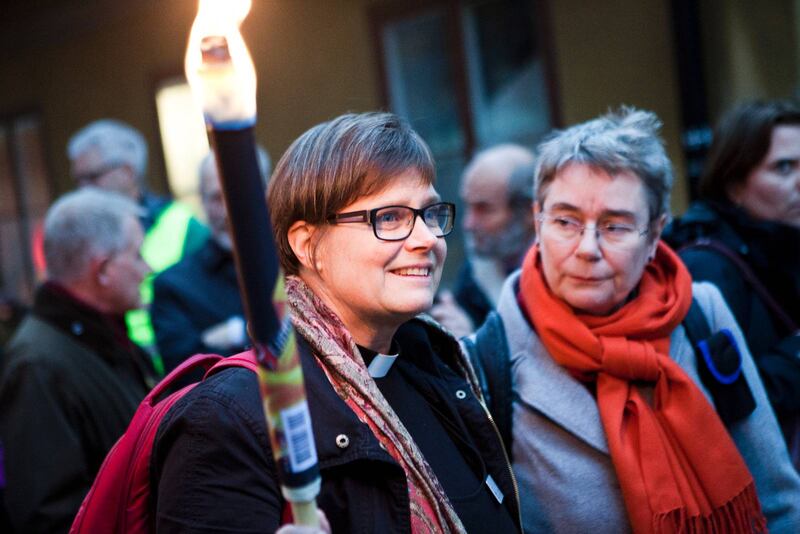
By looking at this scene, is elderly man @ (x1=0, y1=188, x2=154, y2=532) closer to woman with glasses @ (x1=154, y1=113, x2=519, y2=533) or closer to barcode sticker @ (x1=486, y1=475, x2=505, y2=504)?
woman with glasses @ (x1=154, y1=113, x2=519, y2=533)

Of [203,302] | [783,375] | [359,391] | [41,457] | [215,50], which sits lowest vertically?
[783,375]

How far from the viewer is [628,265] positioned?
8.53ft

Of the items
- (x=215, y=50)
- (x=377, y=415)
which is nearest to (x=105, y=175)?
(x=377, y=415)

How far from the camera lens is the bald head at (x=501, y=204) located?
13.3ft

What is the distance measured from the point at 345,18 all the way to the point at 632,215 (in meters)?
5.14

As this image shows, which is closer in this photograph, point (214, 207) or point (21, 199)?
point (214, 207)

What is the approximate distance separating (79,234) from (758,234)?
2581 millimetres

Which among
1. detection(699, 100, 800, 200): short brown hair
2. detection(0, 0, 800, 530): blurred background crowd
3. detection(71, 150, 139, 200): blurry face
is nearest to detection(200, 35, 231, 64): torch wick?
detection(0, 0, 800, 530): blurred background crowd

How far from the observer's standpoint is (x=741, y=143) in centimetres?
344

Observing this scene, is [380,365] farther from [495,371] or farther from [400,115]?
[400,115]

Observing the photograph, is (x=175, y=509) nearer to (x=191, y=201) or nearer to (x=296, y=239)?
(x=296, y=239)

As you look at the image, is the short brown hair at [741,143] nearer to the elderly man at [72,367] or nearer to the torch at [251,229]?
the elderly man at [72,367]

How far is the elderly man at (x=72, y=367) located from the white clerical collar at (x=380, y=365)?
1437 mm

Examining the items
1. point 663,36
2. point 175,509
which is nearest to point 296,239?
point 175,509
